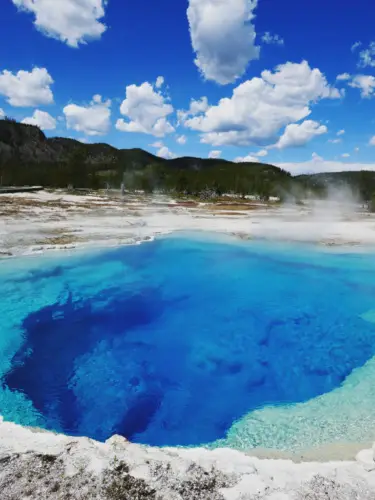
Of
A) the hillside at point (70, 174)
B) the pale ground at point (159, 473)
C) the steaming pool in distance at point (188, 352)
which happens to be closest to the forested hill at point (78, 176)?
the hillside at point (70, 174)

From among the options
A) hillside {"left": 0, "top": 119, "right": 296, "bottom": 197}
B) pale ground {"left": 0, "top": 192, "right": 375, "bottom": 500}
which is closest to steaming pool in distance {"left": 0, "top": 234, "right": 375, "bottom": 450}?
pale ground {"left": 0, "top": 192, "right": 375, "bottom": 500}

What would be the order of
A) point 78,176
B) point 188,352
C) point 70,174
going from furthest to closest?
1. point 78,176
2. point 70,174
3. point 188,352

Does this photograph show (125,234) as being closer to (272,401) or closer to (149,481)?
(272,401)

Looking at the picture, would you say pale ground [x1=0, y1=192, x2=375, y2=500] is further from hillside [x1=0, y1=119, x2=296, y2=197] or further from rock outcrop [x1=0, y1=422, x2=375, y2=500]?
hillside [x1=0, y1=119, x2=296, y2=197]

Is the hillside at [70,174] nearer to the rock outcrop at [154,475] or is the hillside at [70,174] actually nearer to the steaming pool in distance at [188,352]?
the steaming pool in distance at [188,352]

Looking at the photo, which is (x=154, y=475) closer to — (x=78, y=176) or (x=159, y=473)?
(x=159, y=473)

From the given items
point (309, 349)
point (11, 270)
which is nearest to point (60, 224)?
point (11, 270)

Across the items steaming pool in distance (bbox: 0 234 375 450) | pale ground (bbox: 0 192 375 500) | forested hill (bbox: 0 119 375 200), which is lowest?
steaming pool in distance (bbox: 0 234 375 450)

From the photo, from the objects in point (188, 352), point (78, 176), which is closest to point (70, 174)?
point (78, 176)
